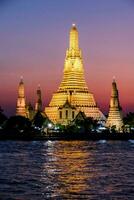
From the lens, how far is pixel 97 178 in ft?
79.2

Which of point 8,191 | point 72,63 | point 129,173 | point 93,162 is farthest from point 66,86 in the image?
point 8,191

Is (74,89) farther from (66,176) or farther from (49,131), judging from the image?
(66,176)

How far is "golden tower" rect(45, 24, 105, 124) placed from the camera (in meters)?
83.1

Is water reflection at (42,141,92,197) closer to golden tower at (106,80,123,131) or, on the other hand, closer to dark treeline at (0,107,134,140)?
dark treeline at (0,107,134,140)

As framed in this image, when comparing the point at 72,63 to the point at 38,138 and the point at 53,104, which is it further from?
the point at 38,138

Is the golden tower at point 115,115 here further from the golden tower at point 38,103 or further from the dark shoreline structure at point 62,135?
the golden tower at point 38,103

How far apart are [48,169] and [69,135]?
48180mm

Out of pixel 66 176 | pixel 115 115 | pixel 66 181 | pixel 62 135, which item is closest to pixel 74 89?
pixel 115 115

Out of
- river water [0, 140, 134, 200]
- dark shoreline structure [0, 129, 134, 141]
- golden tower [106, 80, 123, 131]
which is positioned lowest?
river water [0, 140, 134, 200]

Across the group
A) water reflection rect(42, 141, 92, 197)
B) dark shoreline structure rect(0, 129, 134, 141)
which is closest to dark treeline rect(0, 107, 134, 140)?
dark shoreline structure rect(0, 129, 134, 141)

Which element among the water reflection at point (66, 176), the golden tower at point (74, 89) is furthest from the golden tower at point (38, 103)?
the water reflection at point (66, 176)

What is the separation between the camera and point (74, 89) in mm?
82875

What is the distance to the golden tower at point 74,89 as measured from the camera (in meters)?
83.1

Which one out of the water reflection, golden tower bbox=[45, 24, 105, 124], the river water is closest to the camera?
the river water
